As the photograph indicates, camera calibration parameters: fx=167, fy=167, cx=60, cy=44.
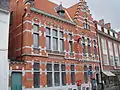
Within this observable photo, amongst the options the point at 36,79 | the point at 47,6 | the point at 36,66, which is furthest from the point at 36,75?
the point at 47,6

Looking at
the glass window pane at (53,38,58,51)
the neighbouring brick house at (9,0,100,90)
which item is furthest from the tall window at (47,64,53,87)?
the glass window pane at (53,38,58,51)

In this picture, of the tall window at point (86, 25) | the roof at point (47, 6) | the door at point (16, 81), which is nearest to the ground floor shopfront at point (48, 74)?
the door at point (16, 81)

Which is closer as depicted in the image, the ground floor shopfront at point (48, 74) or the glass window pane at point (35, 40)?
the ground floor shopfront at point (48, 74)

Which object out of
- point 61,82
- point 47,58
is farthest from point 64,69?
point 47,58

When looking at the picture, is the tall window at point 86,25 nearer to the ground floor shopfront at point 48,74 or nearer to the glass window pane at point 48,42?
the ground floor shopfront at point 48,74

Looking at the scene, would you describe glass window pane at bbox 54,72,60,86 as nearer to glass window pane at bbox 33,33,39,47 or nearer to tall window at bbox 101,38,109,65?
glass window pane at bbox 33,33,39,47

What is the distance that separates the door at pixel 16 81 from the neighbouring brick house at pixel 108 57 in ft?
46.5

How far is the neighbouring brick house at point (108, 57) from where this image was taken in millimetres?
26459

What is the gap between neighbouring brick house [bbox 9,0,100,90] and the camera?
15859 mm

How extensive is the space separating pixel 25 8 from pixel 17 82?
7.37 metres

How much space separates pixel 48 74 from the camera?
17.5 metres

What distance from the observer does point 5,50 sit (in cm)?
1376

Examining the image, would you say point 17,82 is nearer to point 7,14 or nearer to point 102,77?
point 7,14

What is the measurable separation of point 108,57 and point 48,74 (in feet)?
49.0
